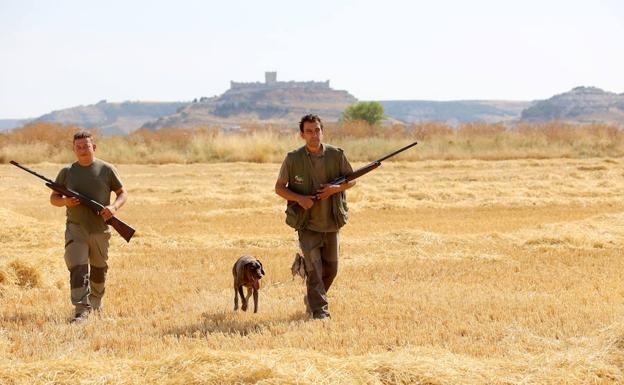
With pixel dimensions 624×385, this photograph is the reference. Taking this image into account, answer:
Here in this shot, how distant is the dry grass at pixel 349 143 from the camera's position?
29.3 meters

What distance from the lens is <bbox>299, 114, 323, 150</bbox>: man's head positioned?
6395 millimetres

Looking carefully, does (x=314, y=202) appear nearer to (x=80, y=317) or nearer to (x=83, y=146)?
(x=83, y=146)

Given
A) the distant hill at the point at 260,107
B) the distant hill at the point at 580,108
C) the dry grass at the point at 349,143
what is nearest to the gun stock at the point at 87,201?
the dry grass at the point at 349,143

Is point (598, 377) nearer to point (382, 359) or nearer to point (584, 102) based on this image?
point (382, 359)

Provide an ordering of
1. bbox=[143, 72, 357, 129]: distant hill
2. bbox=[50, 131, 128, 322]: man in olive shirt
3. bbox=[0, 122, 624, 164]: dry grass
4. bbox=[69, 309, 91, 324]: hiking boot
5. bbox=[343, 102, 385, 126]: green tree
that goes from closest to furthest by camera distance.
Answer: bbox=[69, 309, 91, 324]: hiking boot < bbox=[50, 131, 128, 322]: man in olive shirt < bbox=[0, 122, 624, 164]: dry grass < bbox=[343, 102, 385, 126]: green tree < bbox=[143, 72, 357, 129]: distant hill

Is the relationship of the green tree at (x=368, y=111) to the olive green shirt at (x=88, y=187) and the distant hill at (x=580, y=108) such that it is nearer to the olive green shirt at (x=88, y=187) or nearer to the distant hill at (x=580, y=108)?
the olive green shirt at (x=88, y=187)

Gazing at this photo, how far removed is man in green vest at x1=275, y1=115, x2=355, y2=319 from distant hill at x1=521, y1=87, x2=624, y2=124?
120495 millimetres

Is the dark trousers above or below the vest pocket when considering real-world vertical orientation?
below

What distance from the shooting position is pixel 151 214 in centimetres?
1502

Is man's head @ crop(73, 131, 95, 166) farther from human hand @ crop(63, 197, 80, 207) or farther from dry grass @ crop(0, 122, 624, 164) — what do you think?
dry grass @ crop(0, 122, 624, 164)

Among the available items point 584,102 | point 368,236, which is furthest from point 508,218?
point 584,102

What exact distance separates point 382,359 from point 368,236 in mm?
6862

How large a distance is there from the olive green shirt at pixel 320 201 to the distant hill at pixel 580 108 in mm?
120508

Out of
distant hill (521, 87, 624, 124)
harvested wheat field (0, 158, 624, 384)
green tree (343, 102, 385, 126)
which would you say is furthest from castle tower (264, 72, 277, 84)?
harvested wheat field (0, 158, 624, 384)
